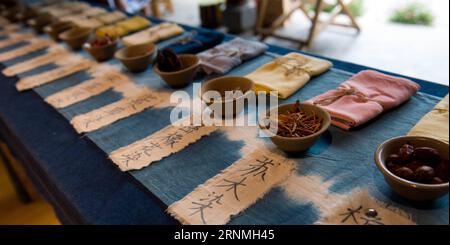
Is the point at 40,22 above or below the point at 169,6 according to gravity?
above

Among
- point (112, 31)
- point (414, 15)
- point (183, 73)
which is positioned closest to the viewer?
point (183, 73)

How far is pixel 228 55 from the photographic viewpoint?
45.5 inches

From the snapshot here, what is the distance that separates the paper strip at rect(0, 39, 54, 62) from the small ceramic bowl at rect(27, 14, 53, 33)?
0.42 ft

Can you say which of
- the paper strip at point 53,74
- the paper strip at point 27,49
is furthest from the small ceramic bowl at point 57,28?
the paper strip at point 53,74

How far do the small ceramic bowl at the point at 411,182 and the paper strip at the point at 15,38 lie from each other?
179cm

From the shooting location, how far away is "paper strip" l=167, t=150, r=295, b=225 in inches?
23.5

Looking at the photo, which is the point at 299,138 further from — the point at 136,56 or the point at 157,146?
the point at 136,56

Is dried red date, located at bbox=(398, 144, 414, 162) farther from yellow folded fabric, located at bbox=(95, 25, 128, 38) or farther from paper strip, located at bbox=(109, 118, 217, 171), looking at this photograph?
yellow folded fabric, located at bbox=(95, 25, 128, 38)

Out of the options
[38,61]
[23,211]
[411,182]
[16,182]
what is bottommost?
[23,211]

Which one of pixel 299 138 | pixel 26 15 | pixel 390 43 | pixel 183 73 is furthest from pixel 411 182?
pixel 390 43

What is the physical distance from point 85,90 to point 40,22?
941 mm
